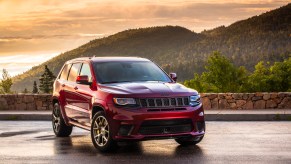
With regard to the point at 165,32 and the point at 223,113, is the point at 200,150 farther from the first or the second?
the point at 165,32

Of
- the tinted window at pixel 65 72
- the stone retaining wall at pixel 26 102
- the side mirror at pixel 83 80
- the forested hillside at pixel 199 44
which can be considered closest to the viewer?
the side mirror at pixel 83 80

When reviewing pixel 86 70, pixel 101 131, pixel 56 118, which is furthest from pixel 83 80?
pixel 56 118

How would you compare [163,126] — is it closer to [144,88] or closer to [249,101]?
[144,88]

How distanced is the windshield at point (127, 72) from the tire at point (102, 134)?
0.81 m

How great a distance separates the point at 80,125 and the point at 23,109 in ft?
41.6

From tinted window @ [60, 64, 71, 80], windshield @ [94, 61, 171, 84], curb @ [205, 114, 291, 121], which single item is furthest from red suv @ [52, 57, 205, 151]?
curb @ [205, 114, 291, 121]

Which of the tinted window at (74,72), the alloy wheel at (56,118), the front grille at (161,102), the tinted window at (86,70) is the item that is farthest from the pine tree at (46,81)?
the front grille at (161,102)

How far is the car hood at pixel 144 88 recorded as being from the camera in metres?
10.8

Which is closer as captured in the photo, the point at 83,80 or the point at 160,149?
the point at 160,149

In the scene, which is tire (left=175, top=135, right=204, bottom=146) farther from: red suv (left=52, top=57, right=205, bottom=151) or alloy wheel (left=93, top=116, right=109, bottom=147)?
alloy wheel (left=93, top=116, right=109, bottom=147)

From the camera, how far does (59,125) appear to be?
1384 cm

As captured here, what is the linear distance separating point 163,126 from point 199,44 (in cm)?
14931

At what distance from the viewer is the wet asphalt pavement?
996 cm

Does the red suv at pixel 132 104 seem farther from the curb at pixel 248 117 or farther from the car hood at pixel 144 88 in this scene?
the curb at pixel 248 117
